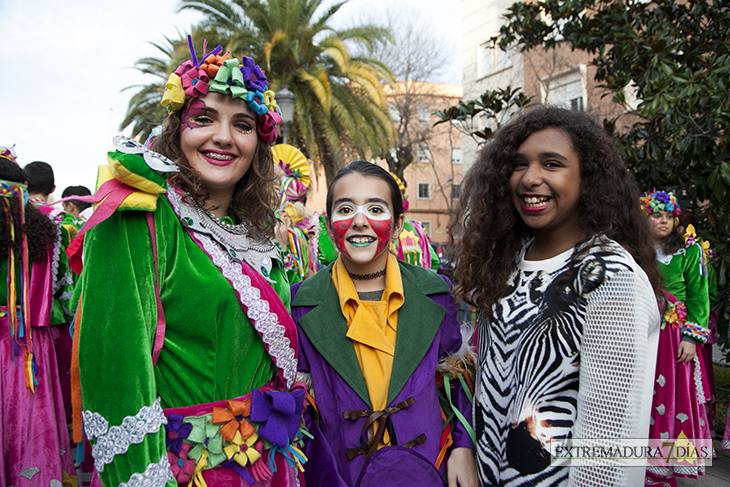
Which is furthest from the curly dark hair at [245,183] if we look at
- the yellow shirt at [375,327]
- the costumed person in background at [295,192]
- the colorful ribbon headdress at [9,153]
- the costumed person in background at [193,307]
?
the costumed person in background at [295,192]

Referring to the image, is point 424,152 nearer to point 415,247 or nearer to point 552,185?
point 415,247

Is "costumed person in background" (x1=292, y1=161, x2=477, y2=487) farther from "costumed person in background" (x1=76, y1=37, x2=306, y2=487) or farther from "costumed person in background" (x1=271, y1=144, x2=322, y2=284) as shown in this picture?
"costumed person in background" (x1=271, y1=144, x2=322, y2=284)

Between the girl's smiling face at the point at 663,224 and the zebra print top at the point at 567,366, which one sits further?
the girl's smiling face at the point at 663,224

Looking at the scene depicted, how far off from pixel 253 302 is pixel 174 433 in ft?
1.46

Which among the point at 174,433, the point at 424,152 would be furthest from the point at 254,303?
the point at 424,152

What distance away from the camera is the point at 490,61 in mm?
20031

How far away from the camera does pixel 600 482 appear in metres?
1.40

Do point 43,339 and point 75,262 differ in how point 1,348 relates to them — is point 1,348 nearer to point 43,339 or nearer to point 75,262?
point 43,339

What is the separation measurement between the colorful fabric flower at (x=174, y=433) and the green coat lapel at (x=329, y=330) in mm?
595

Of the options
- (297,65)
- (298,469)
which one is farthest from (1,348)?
(297,65)

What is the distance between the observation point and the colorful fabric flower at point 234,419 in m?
1.50

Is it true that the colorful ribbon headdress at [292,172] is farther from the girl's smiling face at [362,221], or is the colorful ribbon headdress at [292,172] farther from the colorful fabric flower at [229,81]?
the colorful fabric flower at [229,81]

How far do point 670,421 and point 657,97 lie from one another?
107 inches

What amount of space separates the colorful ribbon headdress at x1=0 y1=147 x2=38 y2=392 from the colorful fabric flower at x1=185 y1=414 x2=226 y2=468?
242 centimetres
